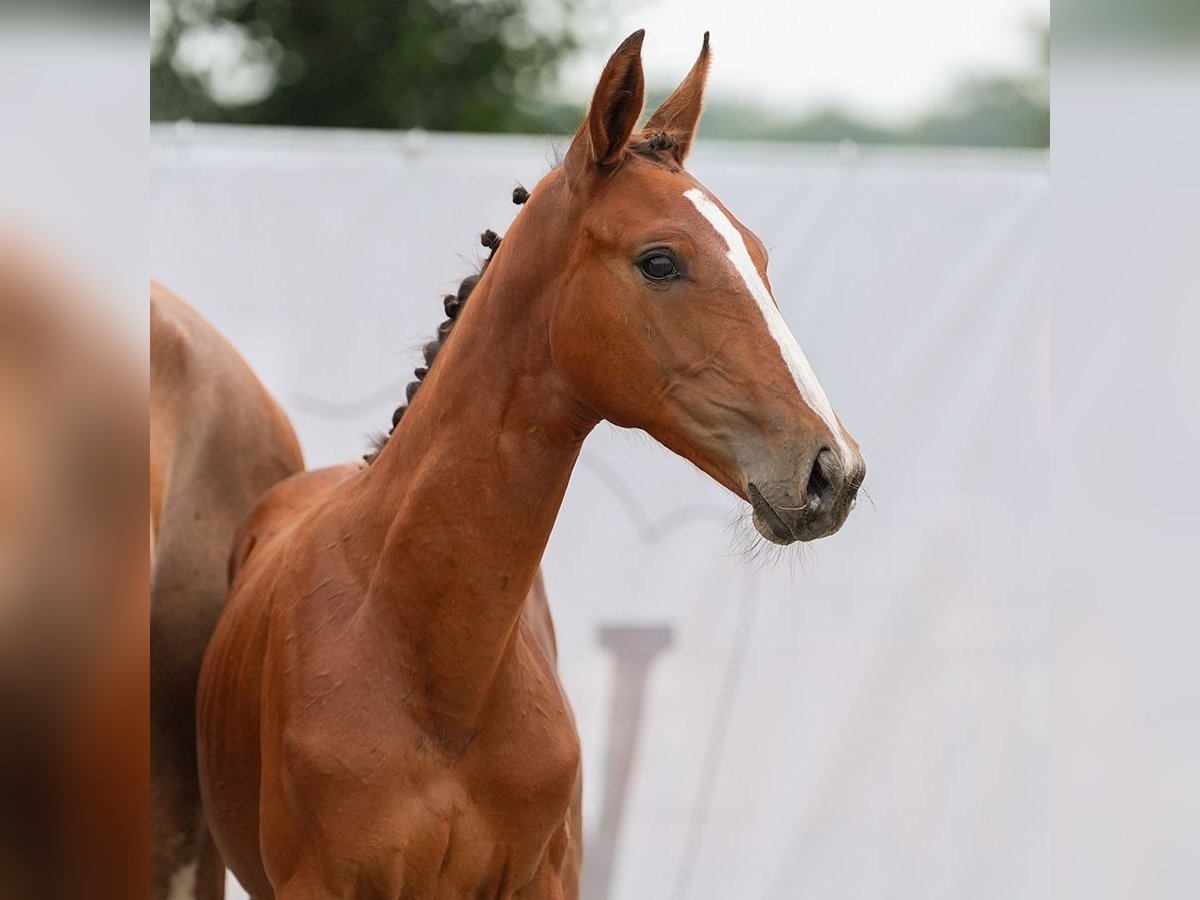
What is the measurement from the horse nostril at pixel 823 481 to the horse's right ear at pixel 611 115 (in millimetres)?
474

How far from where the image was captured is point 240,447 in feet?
9.33

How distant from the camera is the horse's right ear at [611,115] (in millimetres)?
1571

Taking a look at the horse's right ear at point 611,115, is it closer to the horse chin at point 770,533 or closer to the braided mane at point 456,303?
the braided mane at point 456,303

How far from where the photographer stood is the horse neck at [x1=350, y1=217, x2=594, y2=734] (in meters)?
1.69

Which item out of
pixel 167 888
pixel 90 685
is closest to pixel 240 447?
pixel 167 888

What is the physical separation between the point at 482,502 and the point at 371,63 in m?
8.64

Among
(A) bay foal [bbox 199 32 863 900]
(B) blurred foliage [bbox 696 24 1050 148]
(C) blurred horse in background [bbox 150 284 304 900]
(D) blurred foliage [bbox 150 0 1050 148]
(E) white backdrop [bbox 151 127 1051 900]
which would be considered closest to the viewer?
(A) bay foal [bbox 199 32 863 900]

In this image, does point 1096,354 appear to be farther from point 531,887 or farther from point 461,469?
point 531,887

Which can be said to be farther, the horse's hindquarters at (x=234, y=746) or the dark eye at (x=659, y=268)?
the horse's hindquarters at (x=234, y=746)

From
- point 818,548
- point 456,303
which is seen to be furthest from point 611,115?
point 818,548

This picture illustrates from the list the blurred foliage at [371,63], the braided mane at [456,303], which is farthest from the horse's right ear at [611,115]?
the blurred foliage at [371,63]

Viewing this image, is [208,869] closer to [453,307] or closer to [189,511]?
[189,511]

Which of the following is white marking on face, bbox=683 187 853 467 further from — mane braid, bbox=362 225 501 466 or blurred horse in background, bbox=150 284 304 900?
Answer: blurred horse in background, bbox=150 284 304 900

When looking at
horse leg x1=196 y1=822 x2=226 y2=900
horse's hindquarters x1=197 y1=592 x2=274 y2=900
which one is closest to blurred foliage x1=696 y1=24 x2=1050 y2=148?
horse leg x1=196 y1=822 x2=226 y2=900
